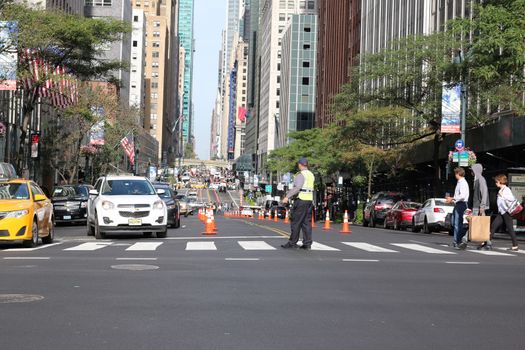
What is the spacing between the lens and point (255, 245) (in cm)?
1806

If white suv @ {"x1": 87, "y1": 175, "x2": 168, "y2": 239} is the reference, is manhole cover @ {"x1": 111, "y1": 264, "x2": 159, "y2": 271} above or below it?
below

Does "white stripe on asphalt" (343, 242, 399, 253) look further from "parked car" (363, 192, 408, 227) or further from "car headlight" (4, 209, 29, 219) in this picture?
"parked car" (363, 192, 408, 227)

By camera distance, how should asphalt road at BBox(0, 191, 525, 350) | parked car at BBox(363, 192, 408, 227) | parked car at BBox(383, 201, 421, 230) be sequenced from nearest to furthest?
asphalt road at BBox(0, 191, 525, 350)
parked car at BBox(383, 201, 421, 230)
parked car at BBox(363, 192, 408, 227)

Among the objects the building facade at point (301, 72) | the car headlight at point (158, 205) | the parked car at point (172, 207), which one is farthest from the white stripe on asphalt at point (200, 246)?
the building facade at point (301, 72)

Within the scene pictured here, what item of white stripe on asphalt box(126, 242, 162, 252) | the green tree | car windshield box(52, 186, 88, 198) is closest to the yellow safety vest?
white stripe on asphalt box(126, 242, 162, 252)

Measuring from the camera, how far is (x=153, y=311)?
8.05m

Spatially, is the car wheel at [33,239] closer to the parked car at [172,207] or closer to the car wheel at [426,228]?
the parked car at [172,207]

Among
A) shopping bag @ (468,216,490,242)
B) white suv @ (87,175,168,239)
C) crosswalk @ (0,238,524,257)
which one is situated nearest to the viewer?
crosswalk @ (0,238,524,257)

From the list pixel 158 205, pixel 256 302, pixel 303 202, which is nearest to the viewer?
pixel 256 302

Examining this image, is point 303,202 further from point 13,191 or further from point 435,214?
point 435,214

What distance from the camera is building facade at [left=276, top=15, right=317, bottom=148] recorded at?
13850 cm

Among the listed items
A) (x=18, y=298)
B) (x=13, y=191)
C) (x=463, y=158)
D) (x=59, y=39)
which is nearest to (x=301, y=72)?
(x=59, y=39)

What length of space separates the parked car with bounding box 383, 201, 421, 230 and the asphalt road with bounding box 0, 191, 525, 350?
2061 centimetres

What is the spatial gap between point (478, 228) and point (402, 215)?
57.6ft
